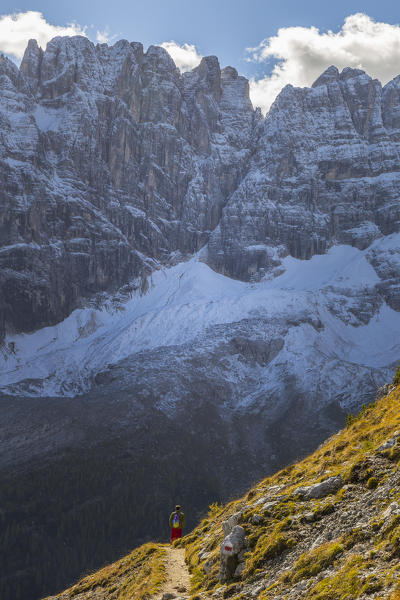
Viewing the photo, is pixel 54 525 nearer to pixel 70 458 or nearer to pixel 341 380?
pixel 70 458

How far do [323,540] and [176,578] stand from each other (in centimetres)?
916

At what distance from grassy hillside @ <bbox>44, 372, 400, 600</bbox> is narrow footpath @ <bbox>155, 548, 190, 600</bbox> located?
39 centimetres

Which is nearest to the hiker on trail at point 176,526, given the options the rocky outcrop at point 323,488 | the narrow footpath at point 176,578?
the narrow footpath at point 176,578

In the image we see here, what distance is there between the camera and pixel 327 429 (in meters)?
163

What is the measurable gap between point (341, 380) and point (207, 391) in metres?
40.3

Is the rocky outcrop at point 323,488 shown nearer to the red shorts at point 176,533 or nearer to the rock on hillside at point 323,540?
the rock on hillside at point 323,540

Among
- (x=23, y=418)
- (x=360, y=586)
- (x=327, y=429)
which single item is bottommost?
(x=327, y=429)

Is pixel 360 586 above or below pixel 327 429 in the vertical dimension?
above

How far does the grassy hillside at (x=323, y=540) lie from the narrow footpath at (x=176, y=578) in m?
0.39

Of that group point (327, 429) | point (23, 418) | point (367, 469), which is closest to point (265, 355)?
point (327, 429)

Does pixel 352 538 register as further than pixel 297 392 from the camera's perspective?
No

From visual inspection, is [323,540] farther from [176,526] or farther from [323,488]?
[176,526]

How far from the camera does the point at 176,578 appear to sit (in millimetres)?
22875

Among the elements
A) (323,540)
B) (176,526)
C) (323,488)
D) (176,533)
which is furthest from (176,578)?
(176,526)
